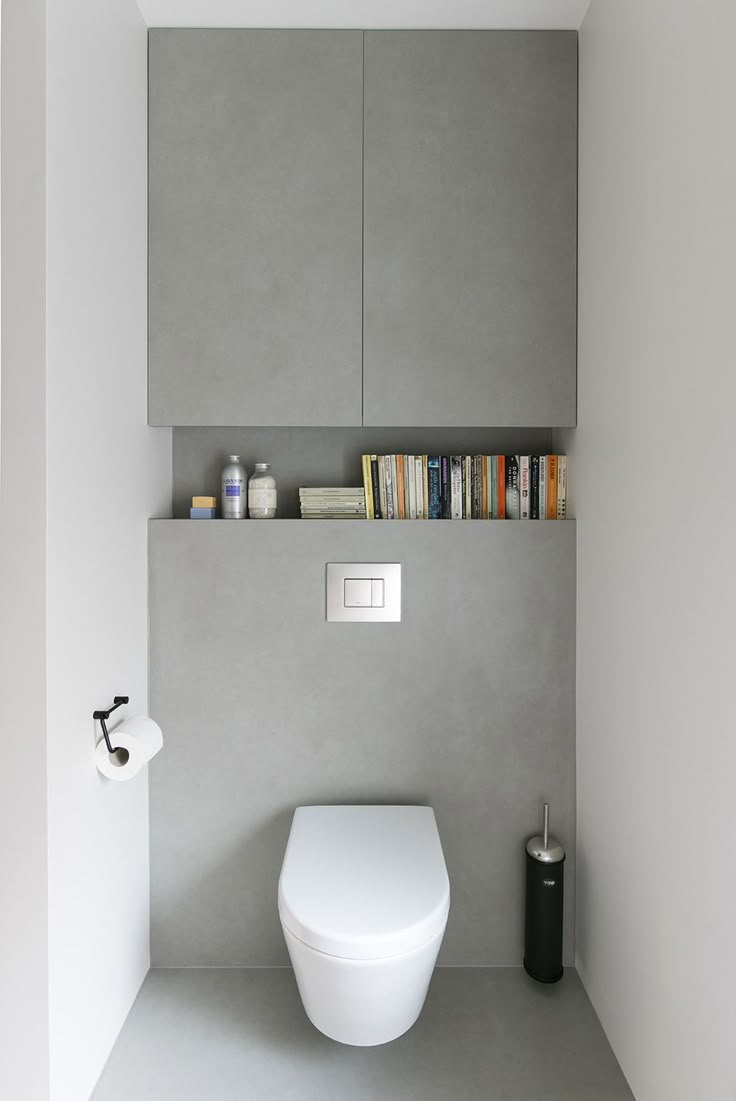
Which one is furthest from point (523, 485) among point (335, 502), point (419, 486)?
point (335, 502)

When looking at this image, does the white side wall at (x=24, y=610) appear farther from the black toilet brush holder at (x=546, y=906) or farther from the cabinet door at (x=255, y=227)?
the black toilet brush holder at (x=546, y=906)

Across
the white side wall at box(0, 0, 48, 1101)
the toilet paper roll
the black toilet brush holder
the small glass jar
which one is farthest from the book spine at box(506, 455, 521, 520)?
the white side wall at box(0, 0, 48, 1101)

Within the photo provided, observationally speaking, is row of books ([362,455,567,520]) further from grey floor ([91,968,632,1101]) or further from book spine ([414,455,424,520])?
grey floor ([91,968,632,1101])

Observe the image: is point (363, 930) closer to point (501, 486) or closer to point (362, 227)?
point (501, 486)

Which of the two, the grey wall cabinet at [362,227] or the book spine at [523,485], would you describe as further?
the book spine at [523,485]

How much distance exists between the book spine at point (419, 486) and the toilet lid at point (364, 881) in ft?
2.44

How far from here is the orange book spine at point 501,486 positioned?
203 cm

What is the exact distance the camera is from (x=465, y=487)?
2.03 metres

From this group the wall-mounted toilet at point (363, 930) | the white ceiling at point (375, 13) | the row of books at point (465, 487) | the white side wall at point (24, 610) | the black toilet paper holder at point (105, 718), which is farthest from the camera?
the row of books at point (465, 487)

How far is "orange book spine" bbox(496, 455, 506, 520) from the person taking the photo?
203 centimetres

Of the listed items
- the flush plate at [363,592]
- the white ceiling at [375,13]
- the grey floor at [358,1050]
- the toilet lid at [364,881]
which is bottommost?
the grey floor at [358,1050]

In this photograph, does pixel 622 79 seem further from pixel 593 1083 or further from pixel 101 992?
pixel 101 992

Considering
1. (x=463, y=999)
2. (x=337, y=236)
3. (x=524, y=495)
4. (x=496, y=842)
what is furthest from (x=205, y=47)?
(x=463, y=999)

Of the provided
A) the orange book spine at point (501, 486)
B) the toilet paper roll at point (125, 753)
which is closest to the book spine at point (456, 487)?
the orange book spine at point (501, 486)
